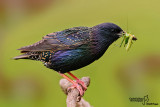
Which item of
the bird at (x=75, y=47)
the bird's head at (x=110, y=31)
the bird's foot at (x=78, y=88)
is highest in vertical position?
the bird's head at (x=110, y=31)

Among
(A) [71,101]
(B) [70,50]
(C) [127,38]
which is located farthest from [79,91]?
(C) [127,38]

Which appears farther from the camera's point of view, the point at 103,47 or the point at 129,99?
the point at 129,99

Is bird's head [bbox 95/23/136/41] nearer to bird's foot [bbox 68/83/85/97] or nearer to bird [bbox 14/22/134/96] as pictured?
bird [bbox 14/22/134/96]

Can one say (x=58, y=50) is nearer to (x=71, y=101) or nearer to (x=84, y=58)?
(x=84, y=58)

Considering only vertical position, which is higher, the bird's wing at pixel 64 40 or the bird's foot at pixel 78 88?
the bird's wing at pixel 64 40

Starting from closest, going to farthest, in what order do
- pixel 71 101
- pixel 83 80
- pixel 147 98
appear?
pixel 71 101 → pixel 83 80 → pixel 147 98

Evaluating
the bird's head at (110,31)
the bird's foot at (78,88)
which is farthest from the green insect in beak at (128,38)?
the bird's foot at (78,88)

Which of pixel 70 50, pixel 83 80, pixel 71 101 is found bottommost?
pixel 71 101

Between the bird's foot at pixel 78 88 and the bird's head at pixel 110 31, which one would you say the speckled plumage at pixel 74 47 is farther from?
the bird's foot at pixel 78 88

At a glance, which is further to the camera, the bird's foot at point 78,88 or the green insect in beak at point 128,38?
the bird's foot at point 78,88
